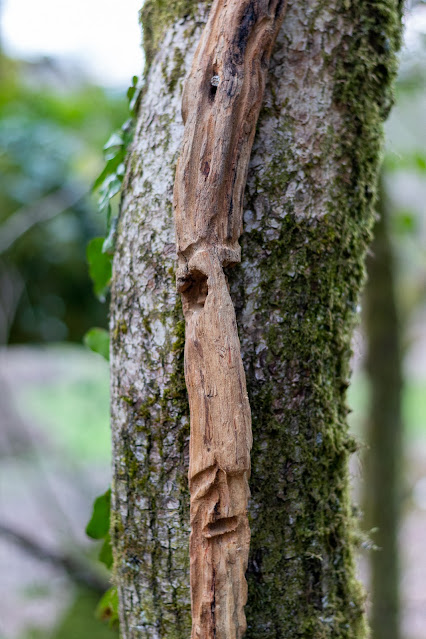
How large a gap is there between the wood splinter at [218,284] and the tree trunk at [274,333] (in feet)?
0.18

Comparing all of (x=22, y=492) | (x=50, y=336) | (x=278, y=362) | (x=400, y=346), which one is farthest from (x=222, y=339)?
(x=22, y=492)

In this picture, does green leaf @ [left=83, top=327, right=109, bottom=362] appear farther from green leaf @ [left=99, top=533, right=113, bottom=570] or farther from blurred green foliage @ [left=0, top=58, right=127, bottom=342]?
blurred green foliage @ [left=0, top=58, right=127, bottom=342]

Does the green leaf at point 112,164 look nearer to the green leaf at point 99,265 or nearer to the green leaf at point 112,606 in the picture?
the green leaf at point 99,265

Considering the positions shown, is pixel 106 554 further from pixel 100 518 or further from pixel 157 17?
pixel 157 17

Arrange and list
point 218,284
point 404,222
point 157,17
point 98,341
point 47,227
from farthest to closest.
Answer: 1. point 47,227
2. point 404,222
3. point 98,341
4. point 157,17
5. point 218,284

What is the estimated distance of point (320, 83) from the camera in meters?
0.77

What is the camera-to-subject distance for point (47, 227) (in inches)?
103

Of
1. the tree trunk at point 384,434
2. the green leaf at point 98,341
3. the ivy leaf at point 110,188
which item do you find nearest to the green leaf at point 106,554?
the green leaf at point 98,341

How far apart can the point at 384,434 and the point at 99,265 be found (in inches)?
65.2

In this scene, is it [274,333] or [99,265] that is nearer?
[274,333]

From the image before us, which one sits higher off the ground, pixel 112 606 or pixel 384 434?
pixel 384 434

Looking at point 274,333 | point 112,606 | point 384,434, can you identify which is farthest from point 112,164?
point 384,434

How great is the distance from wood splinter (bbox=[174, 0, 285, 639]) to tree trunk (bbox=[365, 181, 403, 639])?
5.07 ft

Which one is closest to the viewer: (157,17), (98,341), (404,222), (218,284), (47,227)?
(218,284)
